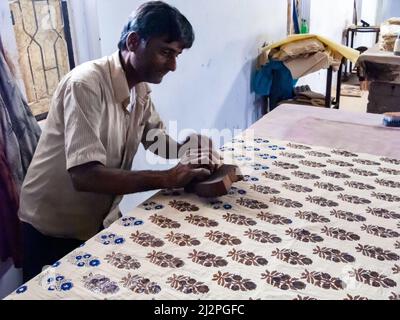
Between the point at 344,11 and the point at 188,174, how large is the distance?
223 inches

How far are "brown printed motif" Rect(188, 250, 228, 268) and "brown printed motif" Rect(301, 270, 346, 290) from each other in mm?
170

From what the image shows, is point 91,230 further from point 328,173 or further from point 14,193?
point 328,173

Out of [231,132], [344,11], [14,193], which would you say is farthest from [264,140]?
[344,11]

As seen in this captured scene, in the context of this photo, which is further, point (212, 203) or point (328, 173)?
point (328, 173)

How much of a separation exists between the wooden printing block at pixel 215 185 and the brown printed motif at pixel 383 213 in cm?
38

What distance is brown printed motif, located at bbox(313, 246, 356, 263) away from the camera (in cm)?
94

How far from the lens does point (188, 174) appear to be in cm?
120

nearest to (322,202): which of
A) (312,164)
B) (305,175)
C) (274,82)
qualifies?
(305,175)

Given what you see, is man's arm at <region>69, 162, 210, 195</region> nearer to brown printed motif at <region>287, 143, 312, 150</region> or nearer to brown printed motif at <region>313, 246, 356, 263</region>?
brown printed motif at <region>313, 246, 356, 263</region>

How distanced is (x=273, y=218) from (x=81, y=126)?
0.57 meters

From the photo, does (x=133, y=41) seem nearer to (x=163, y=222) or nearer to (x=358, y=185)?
(x=163, y=222)

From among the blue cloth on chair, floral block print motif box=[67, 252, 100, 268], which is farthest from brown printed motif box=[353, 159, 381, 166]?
the blue cloth on chair

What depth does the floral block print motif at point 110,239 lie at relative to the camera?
995mm

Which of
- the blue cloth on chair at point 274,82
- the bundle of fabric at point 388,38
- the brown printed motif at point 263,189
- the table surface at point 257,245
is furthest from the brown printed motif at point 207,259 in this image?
the bundle of fabric at point 388,38
